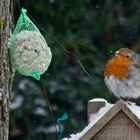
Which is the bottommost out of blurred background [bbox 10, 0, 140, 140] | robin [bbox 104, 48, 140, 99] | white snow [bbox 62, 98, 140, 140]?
blurred background [bbox 10, 0, 140, 140]

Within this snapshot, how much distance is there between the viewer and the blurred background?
19.2ft

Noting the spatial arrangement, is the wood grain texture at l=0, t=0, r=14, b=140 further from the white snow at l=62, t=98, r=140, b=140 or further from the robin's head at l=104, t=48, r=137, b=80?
the robin's head at l=104, t=48, r=137, b=80

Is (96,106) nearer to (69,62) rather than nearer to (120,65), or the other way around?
(120,65)

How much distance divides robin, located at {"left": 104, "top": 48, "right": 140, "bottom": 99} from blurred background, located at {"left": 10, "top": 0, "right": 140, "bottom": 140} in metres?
Result: 1.59

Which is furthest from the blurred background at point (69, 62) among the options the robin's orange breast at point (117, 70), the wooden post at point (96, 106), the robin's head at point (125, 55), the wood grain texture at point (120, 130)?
the wood grain texture at point (120, 130)

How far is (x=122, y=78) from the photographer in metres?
4.13

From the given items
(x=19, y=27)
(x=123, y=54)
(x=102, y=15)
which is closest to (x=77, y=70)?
(x=102, y=15)

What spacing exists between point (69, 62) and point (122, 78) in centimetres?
220

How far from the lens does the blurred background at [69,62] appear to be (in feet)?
19.2

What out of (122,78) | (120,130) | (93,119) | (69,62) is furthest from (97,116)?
(69,62)

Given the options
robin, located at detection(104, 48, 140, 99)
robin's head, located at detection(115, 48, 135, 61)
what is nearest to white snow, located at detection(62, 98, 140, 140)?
robin, located at detection(104, 48, 140, 99)

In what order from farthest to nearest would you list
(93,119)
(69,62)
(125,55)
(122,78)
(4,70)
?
(69,62) → (125,55) → (122,78) → (93,119) → (4,70)

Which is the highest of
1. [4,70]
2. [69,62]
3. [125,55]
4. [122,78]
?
[4,70]

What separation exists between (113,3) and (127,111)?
11.4 ft
